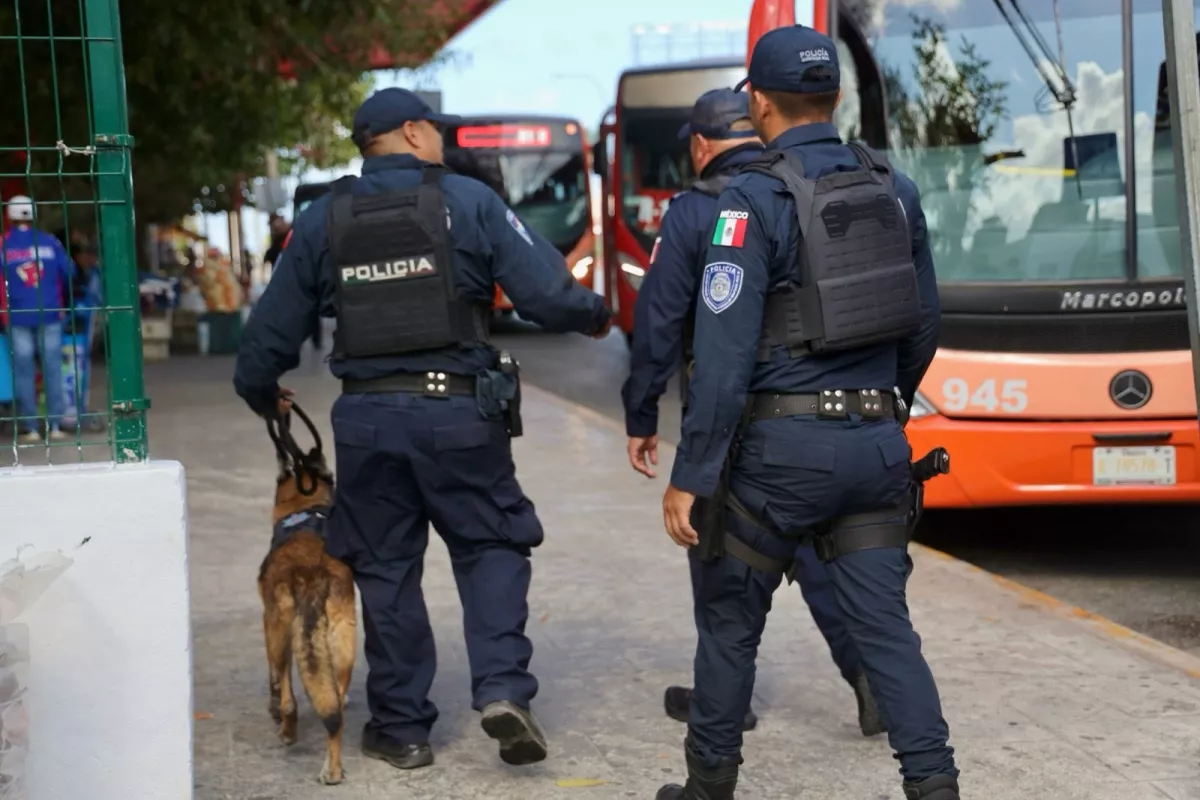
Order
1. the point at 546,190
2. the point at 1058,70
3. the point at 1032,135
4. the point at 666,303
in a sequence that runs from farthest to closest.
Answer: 1. the point at 546,190
2. the point at 1032,135
3. the point at 1058,70
4. the point at 666,303

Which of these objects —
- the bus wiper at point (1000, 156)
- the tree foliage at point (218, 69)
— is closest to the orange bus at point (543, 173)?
the tree foliage at point (218, 69)

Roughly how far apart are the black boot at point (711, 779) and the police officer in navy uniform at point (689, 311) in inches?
18.5

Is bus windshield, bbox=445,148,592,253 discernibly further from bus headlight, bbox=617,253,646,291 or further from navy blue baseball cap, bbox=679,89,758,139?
navy blue baseball cap, bbox=679,89,758,139

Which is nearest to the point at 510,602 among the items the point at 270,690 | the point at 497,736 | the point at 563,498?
the point at 497,736

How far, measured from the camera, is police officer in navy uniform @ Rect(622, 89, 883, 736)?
14.9 feet

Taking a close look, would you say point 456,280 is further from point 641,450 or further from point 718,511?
point 718,511

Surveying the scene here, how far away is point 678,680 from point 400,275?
71.9 inches

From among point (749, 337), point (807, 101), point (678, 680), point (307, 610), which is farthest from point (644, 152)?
point (749, 337)

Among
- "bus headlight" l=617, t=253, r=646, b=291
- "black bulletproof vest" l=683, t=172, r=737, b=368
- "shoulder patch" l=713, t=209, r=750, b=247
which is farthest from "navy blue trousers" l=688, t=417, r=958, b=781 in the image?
"bus headlight" l=617, t=253, r=646, b=291

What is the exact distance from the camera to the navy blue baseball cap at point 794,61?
12.9 feet

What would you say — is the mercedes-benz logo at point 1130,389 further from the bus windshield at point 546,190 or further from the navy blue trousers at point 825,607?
the bus windshield at point 546,190

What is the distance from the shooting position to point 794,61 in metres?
3.92

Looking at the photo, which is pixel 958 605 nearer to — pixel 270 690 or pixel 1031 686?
pixel 1031 686

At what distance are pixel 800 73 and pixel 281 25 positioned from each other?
452 inches
